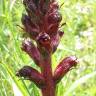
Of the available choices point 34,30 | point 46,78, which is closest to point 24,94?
point 46,78

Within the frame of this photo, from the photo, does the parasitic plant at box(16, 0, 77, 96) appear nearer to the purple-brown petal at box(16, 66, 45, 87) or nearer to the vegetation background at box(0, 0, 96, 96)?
the purple-brown petal at box(16, 66, 45, 87)

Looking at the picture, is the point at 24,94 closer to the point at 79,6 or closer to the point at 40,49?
the point at 40,49

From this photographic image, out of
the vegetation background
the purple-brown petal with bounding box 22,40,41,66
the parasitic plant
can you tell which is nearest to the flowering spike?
the parasitic plant

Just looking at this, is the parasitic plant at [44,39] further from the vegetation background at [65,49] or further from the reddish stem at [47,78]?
the vegetation background at [65,49]

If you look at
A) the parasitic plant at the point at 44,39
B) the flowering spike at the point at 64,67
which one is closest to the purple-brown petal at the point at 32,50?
the parasitic plant at the point at 44,39

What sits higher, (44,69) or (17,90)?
(44,69)

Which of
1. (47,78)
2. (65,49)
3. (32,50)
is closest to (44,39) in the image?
(32,50)

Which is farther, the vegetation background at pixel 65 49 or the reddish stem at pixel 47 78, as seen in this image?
the vegetation background at pixel 65 49
